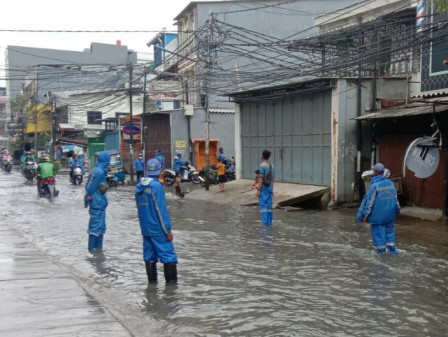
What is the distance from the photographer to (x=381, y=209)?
7.75m

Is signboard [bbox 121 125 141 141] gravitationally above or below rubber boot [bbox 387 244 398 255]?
above

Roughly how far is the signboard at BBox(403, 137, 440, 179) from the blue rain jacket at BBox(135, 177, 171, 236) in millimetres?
7040

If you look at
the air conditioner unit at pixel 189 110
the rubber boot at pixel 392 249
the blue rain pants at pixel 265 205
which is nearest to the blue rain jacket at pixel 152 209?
the rubber boot at pixel 392 249

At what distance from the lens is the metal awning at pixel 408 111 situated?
11.6 meters

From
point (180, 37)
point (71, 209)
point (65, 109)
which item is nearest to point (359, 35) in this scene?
point (71, 209)

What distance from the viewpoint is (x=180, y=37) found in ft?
112

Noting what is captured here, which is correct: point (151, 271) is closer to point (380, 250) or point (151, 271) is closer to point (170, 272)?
point (170, 272)

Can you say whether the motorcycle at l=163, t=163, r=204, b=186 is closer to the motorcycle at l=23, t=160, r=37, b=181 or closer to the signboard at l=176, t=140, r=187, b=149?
the signboard at l=176, t=140, r=187, b=149

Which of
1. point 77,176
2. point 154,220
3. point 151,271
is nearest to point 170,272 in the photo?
point 151,271

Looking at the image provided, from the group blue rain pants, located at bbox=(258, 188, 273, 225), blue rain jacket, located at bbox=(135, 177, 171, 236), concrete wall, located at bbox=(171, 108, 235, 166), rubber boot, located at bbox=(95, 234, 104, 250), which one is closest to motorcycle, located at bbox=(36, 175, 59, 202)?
blue rain pants, located at bbox=(258, 188, 273, 225)

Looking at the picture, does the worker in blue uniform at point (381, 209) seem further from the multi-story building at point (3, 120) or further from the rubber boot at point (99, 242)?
the multi-story building at point (3, 120)

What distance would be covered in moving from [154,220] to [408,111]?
9145 mm

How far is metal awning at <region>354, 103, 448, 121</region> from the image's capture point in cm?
1156

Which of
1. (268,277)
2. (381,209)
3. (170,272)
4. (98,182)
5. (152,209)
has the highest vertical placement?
(98,182)
